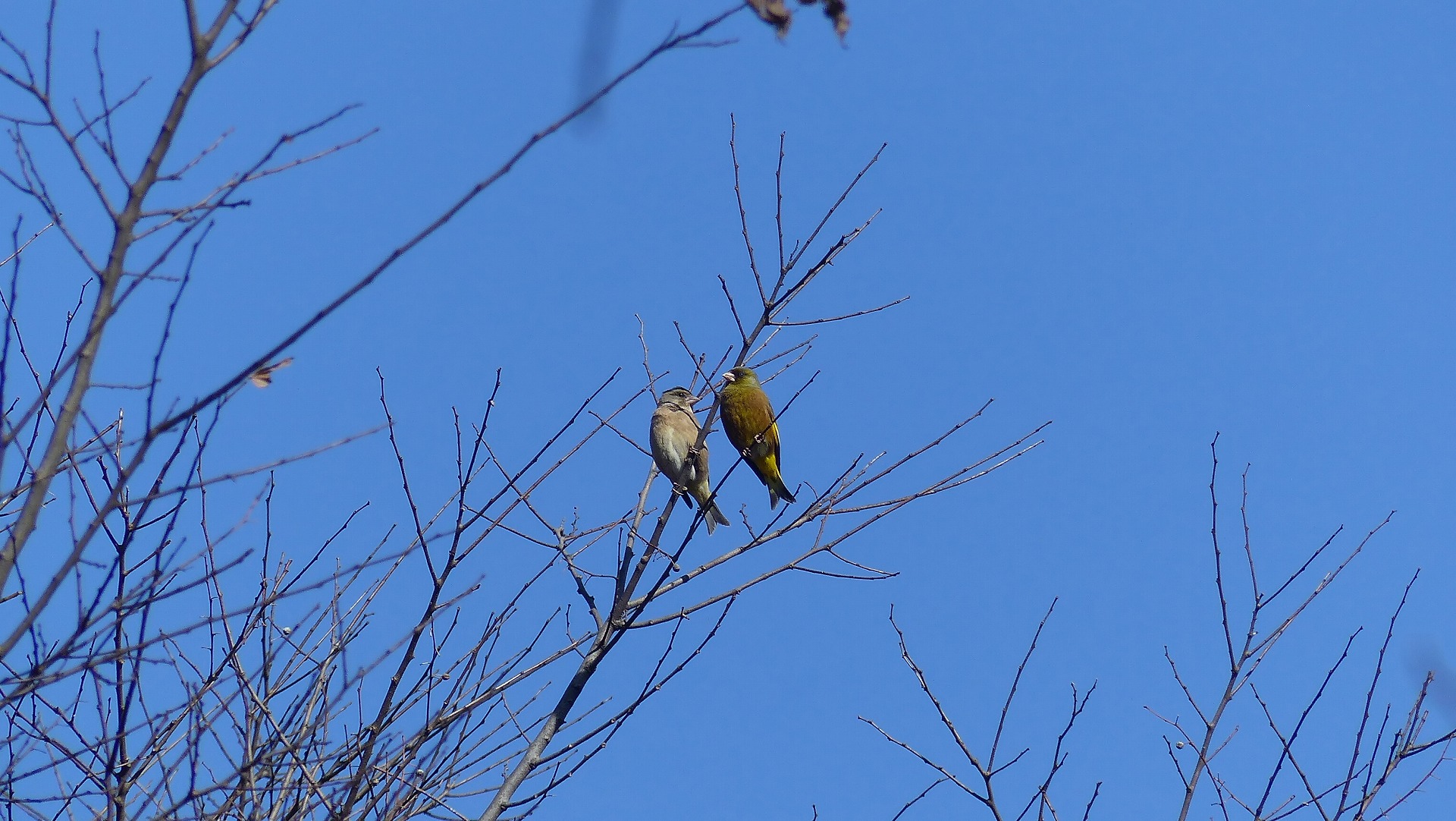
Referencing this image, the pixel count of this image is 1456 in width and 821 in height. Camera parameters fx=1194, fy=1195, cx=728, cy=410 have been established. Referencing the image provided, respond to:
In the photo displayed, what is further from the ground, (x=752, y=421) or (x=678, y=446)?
(x=752, y=421)

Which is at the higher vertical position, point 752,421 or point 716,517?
point 752,421

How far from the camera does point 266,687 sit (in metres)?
3.73

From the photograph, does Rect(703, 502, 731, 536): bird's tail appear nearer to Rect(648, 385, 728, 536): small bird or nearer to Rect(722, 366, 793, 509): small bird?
Rect(648, 385, 728, 536): small bird

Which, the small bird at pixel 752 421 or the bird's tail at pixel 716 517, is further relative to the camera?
the small bird at pixel 752 421

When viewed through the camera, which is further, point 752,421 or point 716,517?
point 752,421

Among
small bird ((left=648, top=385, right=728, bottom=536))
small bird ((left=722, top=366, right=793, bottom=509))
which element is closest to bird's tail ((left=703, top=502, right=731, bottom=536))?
small bird ((left=648, top=385, right=728, bottom=536))

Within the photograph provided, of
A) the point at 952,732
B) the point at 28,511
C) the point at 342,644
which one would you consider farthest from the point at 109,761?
the point at 952,732

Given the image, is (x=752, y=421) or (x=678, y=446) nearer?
(x=678, y=446)

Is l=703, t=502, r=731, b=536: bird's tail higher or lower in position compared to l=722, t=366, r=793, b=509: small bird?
lower


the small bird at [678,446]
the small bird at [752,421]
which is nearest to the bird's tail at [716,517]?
the small bird at [678,446]

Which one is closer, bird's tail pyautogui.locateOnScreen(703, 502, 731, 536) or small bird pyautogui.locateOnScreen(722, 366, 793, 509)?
bird's tail pyautogui.locateOnScreen(703, 502, 731, 536)

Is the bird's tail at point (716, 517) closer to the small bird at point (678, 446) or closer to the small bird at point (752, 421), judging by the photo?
the small bird at point (678, 446)

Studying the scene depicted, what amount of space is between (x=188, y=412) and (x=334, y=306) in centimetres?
40

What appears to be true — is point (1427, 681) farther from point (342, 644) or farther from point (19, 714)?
point (19, 714)
